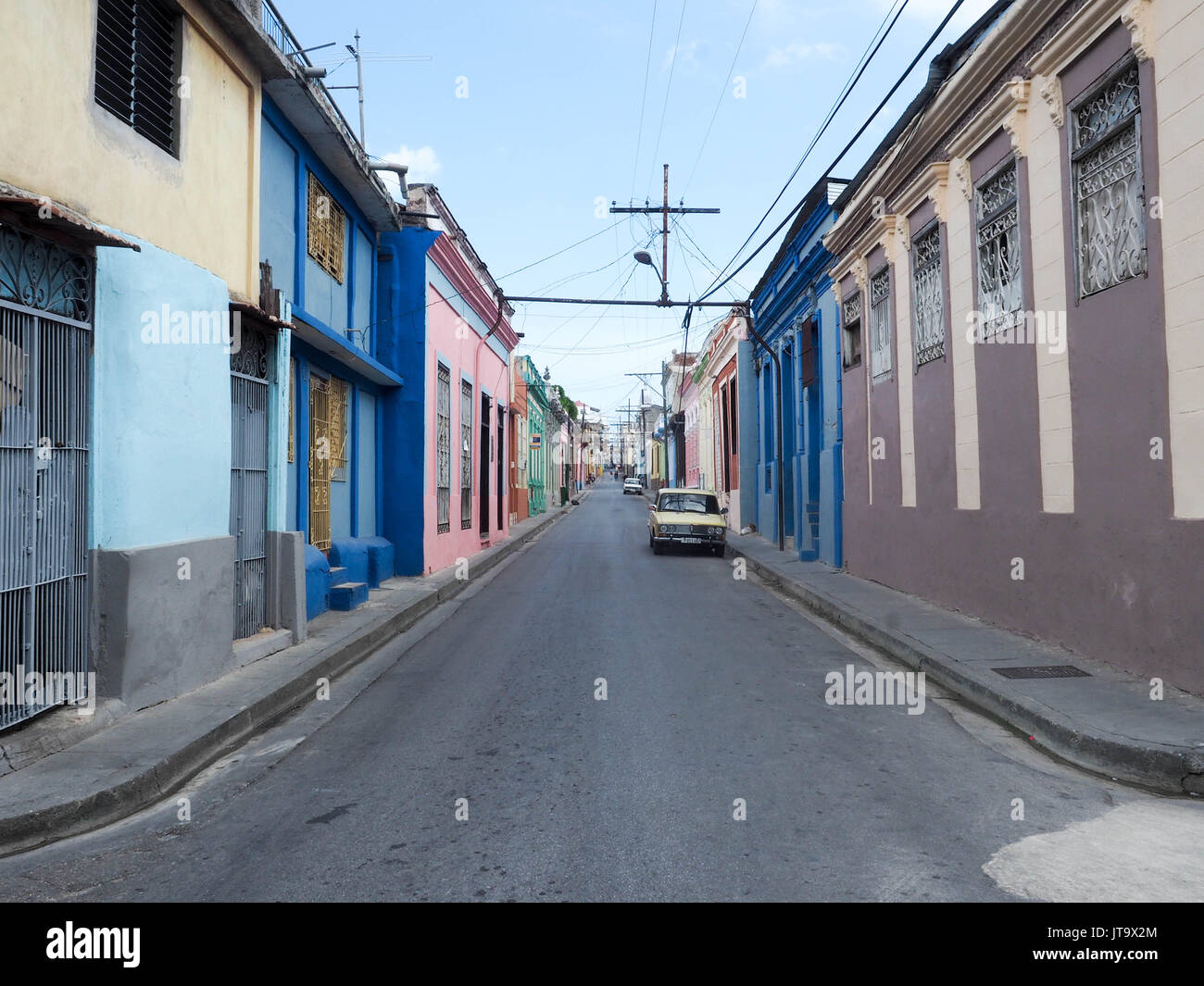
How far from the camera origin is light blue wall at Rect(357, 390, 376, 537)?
13.6 metres

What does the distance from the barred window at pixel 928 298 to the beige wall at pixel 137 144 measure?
8.08 m

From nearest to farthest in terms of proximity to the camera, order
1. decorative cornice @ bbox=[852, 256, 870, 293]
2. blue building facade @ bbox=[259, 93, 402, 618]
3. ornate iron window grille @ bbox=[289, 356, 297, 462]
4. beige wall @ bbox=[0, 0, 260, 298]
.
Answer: beige wall @ bbox=[0, 0, 260, 298]
blue building facade @ bbox=[259, 93, 402, 618]
ornate iron window grille @ bbox=[289, 356, 297, 462]
decorative cornice @ bbox=[852, 256, 870, 293]

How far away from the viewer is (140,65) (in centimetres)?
654

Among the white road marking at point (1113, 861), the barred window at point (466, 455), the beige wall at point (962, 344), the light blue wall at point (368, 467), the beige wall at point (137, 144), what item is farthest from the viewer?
the barred window at point (466, 455)

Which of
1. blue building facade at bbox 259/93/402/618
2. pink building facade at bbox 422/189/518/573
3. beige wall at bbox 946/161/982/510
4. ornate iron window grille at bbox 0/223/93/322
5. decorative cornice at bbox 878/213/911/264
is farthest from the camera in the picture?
pink building facade at bbox 422/189/518/573

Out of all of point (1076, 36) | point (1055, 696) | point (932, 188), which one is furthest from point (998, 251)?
point (1055, 696)

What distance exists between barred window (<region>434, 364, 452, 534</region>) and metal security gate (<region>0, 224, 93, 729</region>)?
991cm

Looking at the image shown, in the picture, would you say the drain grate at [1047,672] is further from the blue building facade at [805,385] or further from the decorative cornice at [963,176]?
the blue building facade at [805,385]

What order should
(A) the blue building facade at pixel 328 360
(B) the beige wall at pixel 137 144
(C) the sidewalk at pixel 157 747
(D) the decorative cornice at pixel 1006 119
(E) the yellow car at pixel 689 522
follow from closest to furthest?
(C) the sidewalk at pixel 157 747 < (B) the beige wall at pixel 137 144 < (D) the decorative cornice at pixel 1006 119 < (A) the blue building facade at pixel 328 360 < (E) the yellow car at pixel 689 522

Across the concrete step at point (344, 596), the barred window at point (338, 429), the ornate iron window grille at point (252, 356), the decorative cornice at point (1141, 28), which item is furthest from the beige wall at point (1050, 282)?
the barred window at point (338, 429)

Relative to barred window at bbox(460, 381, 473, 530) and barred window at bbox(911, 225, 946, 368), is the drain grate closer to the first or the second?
barred window at bbox(911, 225, 946, 368)

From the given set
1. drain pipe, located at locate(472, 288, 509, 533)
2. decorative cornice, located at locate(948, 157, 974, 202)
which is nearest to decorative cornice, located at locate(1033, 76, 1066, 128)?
decorative cornice, located at locate(948, 157, 974, 202)

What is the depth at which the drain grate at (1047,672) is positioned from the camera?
23.2ft
